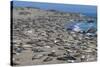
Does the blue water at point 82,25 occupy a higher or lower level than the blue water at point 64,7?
lower

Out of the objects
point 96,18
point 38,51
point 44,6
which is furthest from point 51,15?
point 96,18

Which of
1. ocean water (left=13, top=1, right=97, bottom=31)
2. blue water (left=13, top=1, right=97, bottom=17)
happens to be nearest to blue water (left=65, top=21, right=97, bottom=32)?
ocean water (left=13, top=1, right=97, bottom=31)

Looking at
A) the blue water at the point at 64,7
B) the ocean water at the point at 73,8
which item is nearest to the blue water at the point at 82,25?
the ocean water at the point at 73,8

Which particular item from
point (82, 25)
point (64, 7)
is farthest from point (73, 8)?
point (82, 25)

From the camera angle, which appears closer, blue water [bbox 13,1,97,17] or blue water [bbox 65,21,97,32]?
blue water [bbox 13,1,97,17]

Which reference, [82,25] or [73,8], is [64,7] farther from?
[82,25]

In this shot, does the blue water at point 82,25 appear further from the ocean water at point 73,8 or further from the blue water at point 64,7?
the blue water at point 64,7

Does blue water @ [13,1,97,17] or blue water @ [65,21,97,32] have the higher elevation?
blue water @ [13,1,97,17]

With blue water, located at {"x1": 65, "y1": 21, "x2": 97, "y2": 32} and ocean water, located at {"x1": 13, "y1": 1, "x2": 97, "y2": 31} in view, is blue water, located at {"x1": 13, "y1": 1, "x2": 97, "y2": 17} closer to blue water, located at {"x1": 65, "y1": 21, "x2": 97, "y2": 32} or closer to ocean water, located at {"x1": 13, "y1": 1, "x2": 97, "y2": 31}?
ocean water, located at {"x1": 13, "y1": 1, "x2": 97, "y2": 31}
